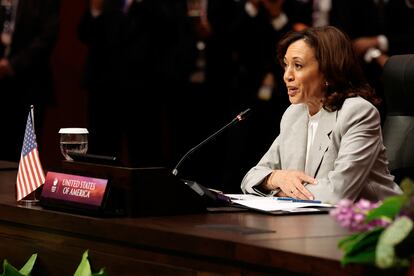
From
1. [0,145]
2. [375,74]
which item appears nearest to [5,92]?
[0,145]

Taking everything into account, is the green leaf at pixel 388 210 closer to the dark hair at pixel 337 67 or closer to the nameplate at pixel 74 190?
the nameplate at pixel 74 190

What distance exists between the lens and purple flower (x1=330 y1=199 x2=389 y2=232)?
200cm

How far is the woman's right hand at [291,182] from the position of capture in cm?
353

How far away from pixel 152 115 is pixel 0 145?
0.99 m

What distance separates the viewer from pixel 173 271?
261 centimetres

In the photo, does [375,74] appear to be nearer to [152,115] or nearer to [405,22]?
[405,22]

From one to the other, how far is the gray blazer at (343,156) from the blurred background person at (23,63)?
10.4 feet

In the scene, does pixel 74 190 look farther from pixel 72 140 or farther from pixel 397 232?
pixel 397 232

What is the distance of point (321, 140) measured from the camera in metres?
3.71

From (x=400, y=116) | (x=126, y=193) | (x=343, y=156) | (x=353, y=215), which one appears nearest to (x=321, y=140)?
(x=343, y=156)

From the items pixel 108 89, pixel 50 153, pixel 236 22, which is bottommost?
pixel 50 153

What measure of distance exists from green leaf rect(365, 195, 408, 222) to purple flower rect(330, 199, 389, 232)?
0.03 ft

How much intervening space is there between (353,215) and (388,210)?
87 mm

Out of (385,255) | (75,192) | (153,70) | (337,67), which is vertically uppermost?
(337,67)
